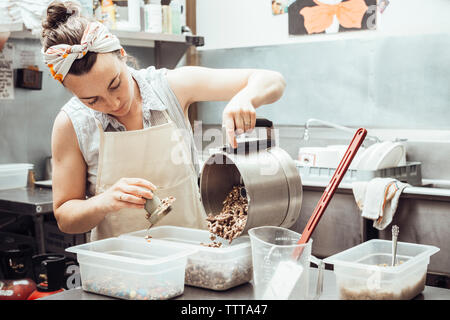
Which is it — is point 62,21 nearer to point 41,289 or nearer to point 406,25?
point 41,289

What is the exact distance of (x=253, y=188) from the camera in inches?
54.9

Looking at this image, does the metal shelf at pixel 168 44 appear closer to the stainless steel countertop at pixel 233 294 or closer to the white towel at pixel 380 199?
the white towel at pixel 380 199

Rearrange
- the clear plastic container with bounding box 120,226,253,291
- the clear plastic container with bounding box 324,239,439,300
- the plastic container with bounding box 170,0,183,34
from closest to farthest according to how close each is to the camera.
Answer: the clear plastic container with bounding box 324,239,439,300 → the clear plastic container with bounding box 120,226,253,291 → the plastic container with bounding box 170,0,183,34

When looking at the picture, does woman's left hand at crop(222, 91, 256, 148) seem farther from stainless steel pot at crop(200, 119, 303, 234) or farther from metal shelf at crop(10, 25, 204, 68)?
metal shelf at crop(10, 25, 204, 68)

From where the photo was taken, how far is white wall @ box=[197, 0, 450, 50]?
339 cm

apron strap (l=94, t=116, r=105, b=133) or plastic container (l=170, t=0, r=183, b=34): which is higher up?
plastic container (l=170, t=0, r=183, b=34)

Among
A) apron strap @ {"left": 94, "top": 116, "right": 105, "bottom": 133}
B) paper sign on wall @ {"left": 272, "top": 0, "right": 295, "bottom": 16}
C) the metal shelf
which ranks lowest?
apron strap @ {"left": 94, "top": 116, "right": 105, "bottom": 133}

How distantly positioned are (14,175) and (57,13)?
1.98m

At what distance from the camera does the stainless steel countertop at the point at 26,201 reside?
2891 mm

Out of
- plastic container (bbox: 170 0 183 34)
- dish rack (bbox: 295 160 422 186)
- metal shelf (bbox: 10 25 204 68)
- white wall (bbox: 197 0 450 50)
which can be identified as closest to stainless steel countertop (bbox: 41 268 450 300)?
dish rack (bbox: 295 160 422 186)

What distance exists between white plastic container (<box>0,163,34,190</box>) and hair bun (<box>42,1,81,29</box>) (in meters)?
1.92

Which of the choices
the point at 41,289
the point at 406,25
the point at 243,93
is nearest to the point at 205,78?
the point at 243,93

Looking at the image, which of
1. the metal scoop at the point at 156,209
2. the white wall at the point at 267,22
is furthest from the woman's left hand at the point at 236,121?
the white wall at the point at 267,22

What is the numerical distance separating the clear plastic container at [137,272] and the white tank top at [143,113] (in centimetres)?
53
